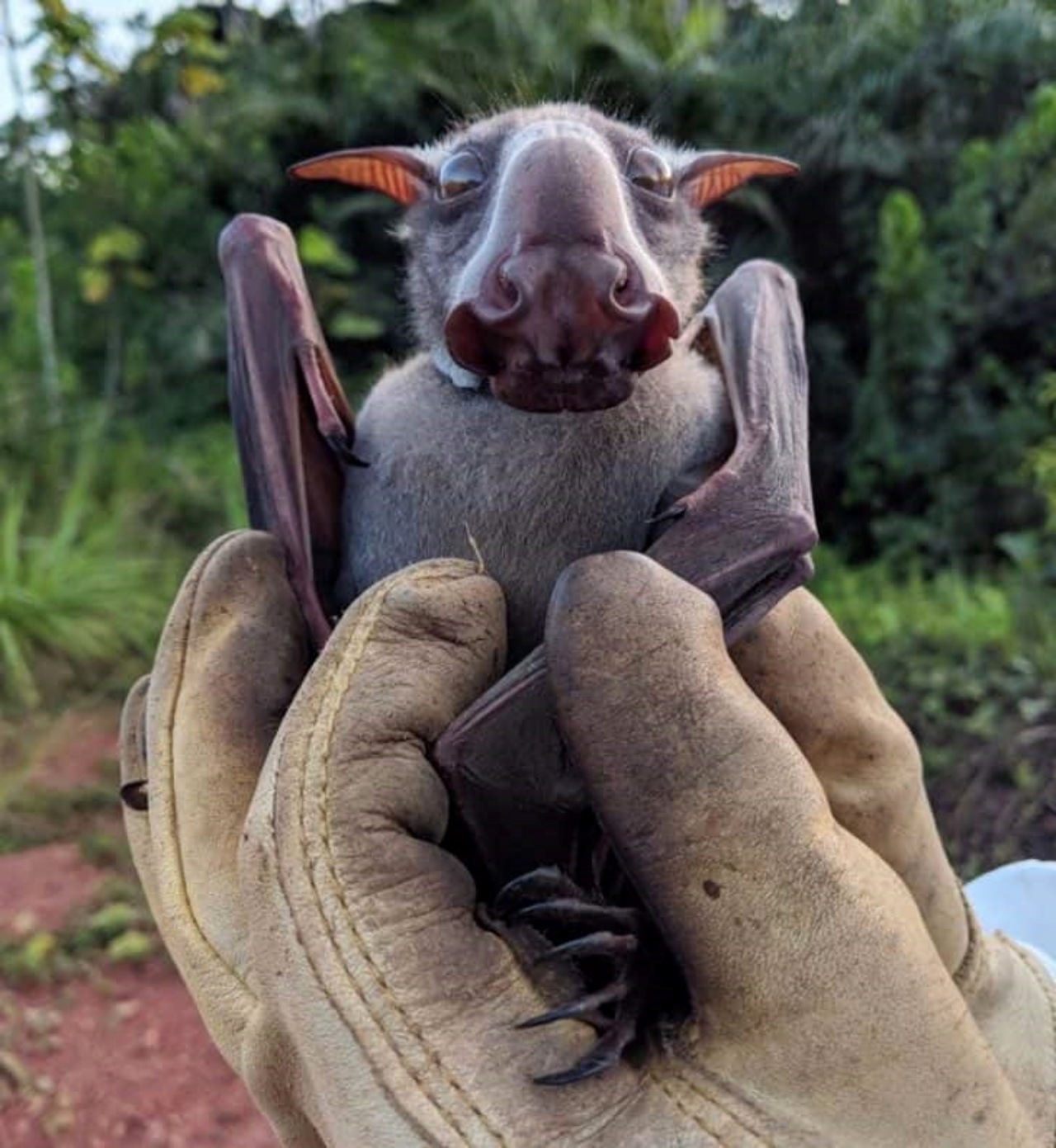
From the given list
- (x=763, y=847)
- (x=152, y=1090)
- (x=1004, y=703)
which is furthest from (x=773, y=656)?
(x=1004, y=703)

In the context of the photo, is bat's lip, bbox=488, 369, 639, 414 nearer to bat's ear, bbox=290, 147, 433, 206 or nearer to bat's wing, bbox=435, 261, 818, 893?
bat's wing, bbox=435, 261, 818, 893

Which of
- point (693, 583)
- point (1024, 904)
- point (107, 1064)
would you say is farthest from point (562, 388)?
point (107, 1064)

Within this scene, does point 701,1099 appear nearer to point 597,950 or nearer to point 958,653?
point 597,950

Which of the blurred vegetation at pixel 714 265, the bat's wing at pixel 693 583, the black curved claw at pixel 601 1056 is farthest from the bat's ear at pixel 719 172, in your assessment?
the blurred vegetation at pixel 714 265

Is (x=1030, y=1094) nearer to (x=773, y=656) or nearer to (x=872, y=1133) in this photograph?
(x=872, y=1133)

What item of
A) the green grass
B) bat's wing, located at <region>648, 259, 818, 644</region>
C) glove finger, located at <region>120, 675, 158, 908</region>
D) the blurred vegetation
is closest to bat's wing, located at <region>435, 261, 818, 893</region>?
bat's wing, located at <region>648, 259, 818, 644</region>
